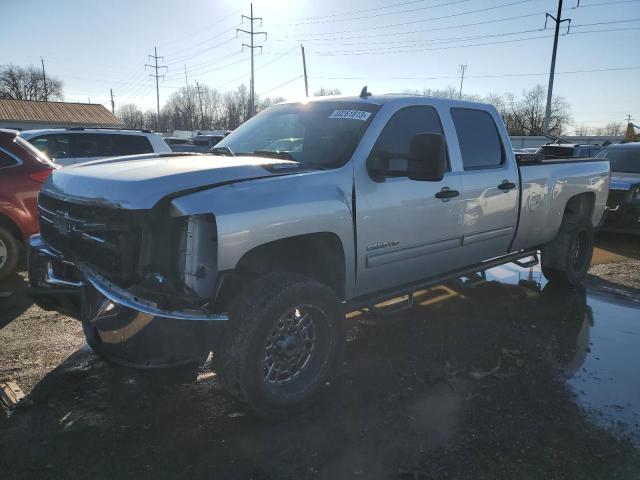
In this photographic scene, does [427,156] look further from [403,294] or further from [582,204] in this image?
[582,204]

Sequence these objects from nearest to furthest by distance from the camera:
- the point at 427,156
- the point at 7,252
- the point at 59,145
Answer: the point at 427,156
the point at 7,252
the point at 59,145

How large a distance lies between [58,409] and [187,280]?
1.41m

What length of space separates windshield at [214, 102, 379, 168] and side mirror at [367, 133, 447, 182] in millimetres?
231

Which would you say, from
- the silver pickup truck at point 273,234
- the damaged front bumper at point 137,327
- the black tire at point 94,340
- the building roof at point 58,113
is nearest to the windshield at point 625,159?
the silver pickup truck at point 273,234

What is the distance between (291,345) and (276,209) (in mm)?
879

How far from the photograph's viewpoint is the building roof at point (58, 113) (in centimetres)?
5169

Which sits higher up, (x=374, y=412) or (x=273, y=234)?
(x=273, y=234)

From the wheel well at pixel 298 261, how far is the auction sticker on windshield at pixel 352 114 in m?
1.02

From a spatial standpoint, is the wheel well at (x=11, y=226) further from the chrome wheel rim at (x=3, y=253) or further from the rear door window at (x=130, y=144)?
the rear door window at (x=130, y=144)

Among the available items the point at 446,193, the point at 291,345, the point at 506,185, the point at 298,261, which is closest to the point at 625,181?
the point at 506,185

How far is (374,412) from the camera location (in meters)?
3.26

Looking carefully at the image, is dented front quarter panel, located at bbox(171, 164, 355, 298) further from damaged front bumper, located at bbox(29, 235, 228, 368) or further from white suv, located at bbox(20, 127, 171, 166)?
white suv, located at bbox(20, 127, 171, 166)

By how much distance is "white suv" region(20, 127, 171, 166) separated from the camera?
875 cm

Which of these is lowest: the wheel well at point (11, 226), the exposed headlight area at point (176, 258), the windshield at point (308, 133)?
the wheel well at point (11, 226)
